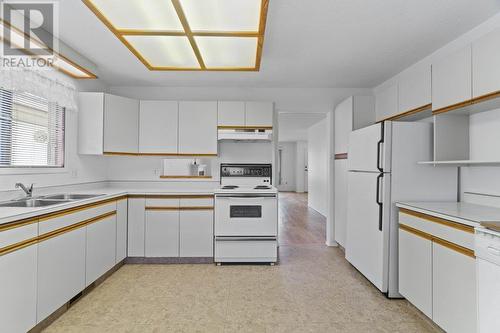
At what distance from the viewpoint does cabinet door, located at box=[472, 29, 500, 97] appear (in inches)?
70.6

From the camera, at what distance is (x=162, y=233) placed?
343 cm

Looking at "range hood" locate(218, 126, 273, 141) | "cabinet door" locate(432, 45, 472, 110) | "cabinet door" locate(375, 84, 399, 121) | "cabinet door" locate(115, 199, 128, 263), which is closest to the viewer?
"cabinet door" locate(432, 45, 472, 110)

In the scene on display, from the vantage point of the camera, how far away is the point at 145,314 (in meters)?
2.26

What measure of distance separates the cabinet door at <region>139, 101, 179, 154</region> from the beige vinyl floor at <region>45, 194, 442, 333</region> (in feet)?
5.34

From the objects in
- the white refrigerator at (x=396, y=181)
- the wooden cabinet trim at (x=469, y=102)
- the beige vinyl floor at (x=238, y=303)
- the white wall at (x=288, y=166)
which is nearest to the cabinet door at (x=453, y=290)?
the beige vinyl floor at (x=238, y=303)

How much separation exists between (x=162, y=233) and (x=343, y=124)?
9.73ft

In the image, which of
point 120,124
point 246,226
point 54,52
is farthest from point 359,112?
point 54,52

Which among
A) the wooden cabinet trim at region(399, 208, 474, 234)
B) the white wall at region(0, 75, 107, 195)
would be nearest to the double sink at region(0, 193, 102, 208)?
the white wall at region(0, 75, 107, 195)

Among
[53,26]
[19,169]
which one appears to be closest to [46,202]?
[19,169]

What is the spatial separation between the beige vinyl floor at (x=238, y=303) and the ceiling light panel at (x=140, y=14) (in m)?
2.35

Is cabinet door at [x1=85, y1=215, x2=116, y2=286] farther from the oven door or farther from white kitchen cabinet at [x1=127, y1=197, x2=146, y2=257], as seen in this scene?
the oven door

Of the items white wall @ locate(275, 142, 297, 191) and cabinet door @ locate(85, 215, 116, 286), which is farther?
white wall @ locate(275, 142, 297, 191)

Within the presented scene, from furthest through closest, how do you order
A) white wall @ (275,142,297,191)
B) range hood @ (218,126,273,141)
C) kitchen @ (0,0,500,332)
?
white wall @ (275,142,297,191), range hood @ (218,126,273,141), kitchen @ (0,0,500,332)

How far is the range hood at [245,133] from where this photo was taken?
12.3 ft
